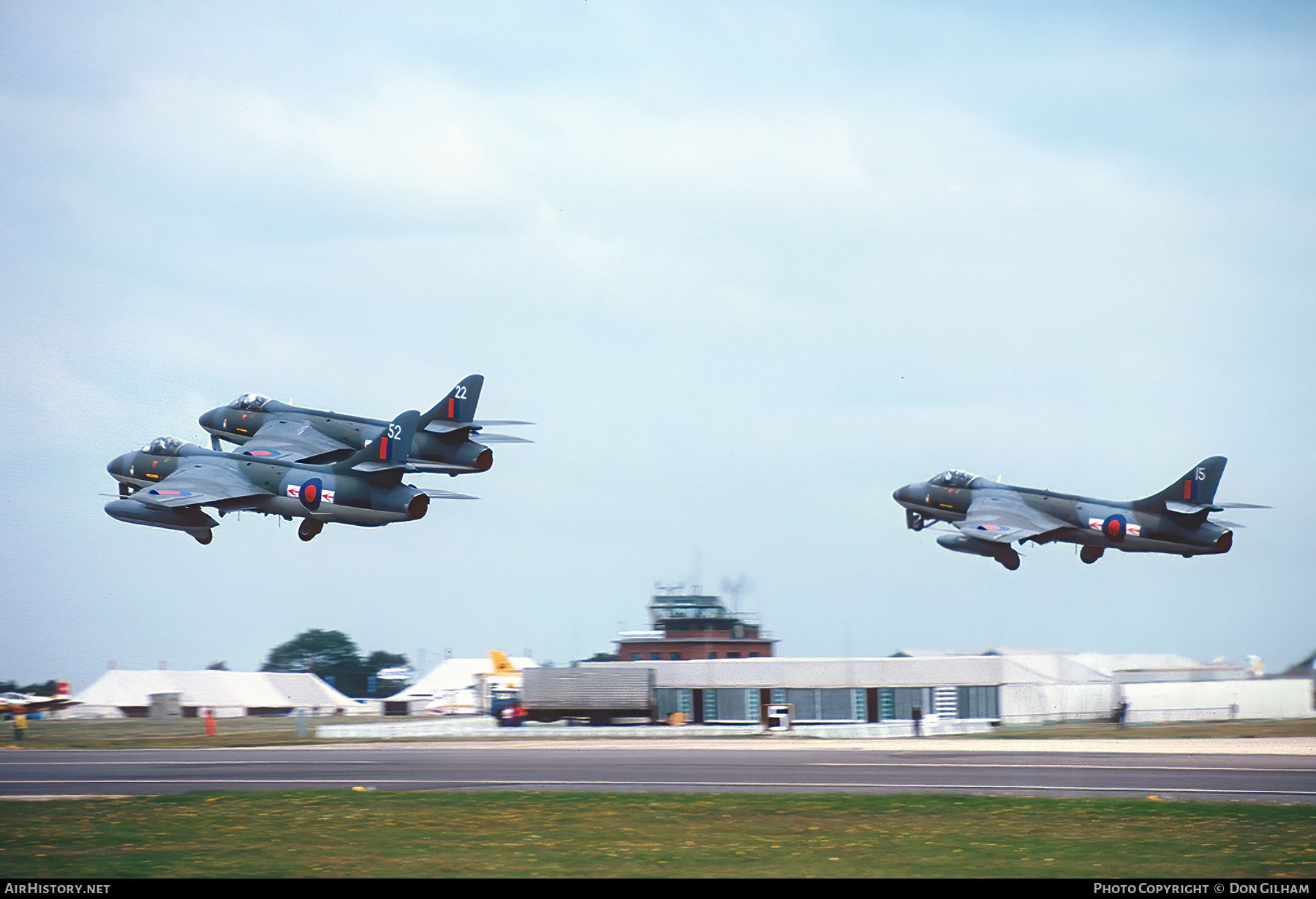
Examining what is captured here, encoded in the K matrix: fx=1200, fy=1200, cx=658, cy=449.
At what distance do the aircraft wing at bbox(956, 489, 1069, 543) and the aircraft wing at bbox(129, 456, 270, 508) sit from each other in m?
34.1

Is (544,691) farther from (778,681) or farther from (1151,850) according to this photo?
(1151,850)

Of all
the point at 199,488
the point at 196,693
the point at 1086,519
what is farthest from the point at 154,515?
the point at 1086,519

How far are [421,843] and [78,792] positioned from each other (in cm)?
1540

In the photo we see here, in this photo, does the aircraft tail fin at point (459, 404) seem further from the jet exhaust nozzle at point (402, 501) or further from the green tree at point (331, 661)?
the green tree at point (331, 661)

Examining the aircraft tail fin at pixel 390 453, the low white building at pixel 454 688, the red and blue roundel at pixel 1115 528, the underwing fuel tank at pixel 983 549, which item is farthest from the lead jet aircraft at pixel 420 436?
the low white building at pixel 454 688

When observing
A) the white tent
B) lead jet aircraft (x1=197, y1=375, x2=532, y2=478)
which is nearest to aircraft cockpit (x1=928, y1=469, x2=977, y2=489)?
lead jet aircraft (x1=197, y1=375, x2=532, y2=478)

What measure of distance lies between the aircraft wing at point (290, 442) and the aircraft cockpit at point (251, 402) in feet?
5.01

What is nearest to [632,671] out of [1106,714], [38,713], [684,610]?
[684,610]

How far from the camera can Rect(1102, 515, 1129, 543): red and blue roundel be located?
5884 centimetres

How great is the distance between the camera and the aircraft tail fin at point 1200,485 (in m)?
56.0

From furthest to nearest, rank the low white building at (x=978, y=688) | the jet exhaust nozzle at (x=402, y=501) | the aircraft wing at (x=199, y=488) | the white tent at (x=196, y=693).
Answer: the white tent at (x=196, y=693) < the aircraft wing at (x=199, y=488) < the jet exhaust nozzle at (x=402, y=501) < the low white building at (x=978, y=688)

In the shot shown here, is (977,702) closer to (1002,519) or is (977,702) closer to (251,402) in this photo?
(1002,519)

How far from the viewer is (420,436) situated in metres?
58.9

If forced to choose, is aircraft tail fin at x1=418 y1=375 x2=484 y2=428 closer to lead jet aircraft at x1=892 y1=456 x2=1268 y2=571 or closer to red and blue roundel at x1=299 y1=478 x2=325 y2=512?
red and blue roundel at x1=299 y1=478 x2=325 y2=512
